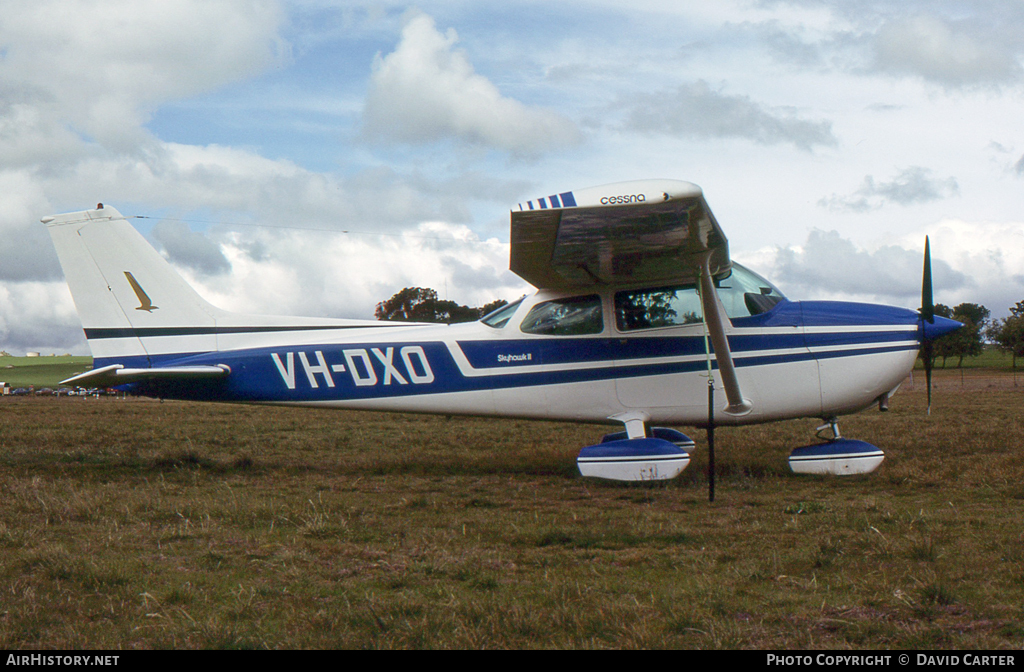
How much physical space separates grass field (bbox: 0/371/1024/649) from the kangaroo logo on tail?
190cm

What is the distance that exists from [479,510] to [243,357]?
415cm

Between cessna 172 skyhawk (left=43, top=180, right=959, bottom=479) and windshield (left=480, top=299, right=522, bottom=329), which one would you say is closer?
cessna 172 skyhawk (left=43, top=180, right=959, bottom=479)

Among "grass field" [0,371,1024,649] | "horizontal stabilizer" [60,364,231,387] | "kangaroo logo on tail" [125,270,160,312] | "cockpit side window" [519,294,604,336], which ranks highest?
"kangaroo logo on tail" [125,270,160,312]

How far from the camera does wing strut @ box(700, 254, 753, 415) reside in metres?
7.43

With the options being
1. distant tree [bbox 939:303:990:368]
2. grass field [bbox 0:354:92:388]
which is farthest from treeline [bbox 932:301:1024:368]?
grass field [bbox 0:354:92:388]

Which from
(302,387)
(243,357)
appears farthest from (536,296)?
(243,357)

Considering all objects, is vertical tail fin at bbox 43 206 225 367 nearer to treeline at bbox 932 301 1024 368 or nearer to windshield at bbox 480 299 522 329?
windshield at bbox 480 299 522 329

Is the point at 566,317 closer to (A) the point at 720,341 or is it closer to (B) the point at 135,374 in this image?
(A) the point at 720,341

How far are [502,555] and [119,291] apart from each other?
6.49m

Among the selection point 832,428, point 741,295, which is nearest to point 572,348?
point 741,295

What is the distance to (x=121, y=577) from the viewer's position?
12.9 feet

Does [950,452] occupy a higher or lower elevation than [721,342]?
lower

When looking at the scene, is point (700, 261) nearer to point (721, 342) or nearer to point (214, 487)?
point (721, 342)

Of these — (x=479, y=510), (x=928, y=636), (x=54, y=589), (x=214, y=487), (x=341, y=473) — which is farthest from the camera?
(x=341, y=473)
